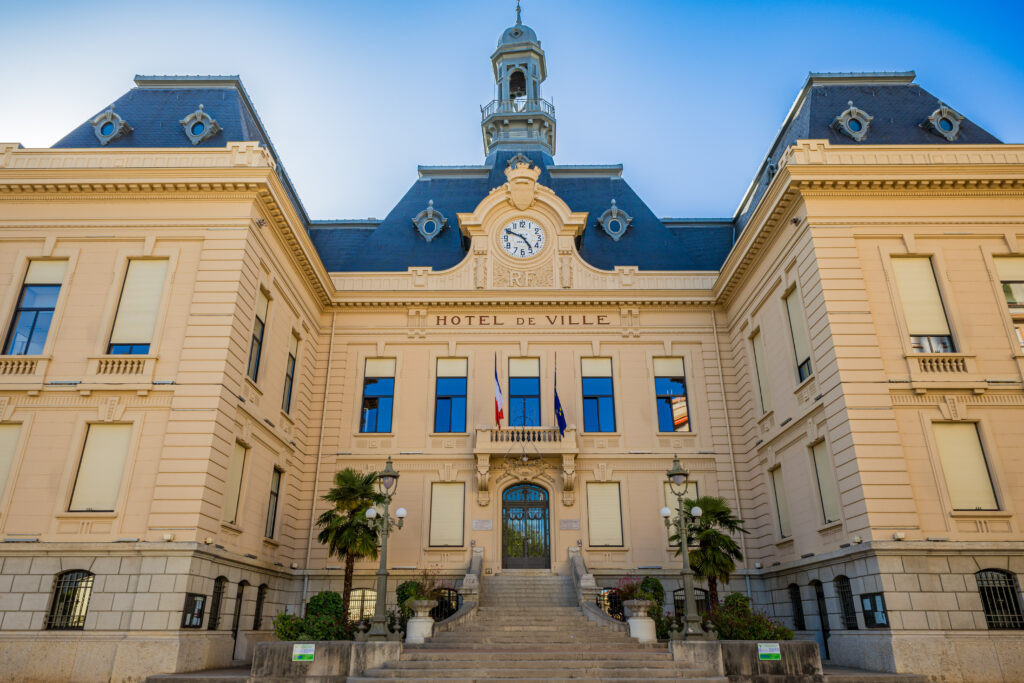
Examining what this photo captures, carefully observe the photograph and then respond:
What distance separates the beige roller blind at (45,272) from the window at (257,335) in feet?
17.0

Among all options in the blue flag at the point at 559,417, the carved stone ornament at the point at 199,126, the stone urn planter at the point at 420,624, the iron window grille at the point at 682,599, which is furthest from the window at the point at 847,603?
the carved stone ornament at the point at 199,126

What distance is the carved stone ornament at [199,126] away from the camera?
20.5 metres

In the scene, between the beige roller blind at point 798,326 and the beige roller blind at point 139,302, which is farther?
the beige roller blind at point 798,326

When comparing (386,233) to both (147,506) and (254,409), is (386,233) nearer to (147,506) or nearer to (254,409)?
(254,409)

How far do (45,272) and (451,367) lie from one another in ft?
42.4

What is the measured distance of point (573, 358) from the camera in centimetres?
2516

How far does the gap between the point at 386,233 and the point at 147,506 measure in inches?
612

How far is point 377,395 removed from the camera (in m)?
24.8

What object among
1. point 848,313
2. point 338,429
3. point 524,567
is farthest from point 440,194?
point 848,313

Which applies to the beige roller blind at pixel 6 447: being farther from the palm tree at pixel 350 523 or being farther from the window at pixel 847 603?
the window at pixel 847 603

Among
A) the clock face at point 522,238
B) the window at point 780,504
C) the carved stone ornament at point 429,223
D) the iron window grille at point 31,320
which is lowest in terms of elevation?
the window at point 780,504

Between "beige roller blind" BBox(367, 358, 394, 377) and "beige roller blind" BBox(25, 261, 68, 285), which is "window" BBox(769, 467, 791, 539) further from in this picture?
"beige roller blind" BBox(25, 261, 68, 285)

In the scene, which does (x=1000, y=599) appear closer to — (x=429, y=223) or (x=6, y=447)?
(x=429, y=223)

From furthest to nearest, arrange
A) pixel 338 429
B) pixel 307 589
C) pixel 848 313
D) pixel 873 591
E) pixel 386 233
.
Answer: pixel 386 233, pixel 338 429, pixel 307 589, pixel 848 313, pixel 873 591
